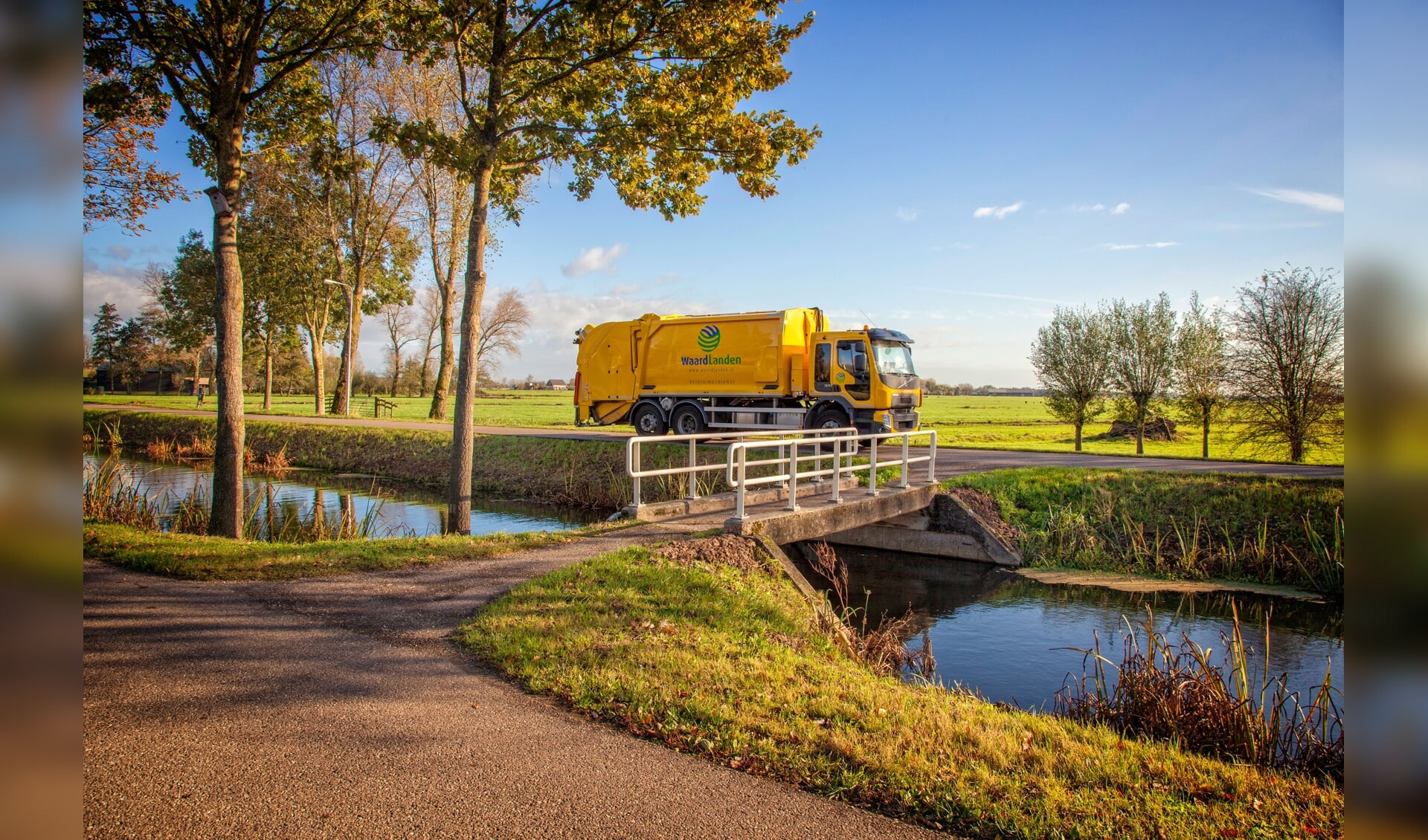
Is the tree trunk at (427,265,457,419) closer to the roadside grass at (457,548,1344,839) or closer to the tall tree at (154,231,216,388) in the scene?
the tall tree at (154,231,216,388)

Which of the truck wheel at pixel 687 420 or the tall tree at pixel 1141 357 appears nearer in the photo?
the truck wheel at pixel 687 420

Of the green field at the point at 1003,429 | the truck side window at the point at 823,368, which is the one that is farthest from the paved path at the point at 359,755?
the green field at the point at 1003,429

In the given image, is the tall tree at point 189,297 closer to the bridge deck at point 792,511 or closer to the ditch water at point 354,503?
the ditch water at point 354,503

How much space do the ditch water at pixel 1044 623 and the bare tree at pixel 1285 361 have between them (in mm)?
11601

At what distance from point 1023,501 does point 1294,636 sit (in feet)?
19.9

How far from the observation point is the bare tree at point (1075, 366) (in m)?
29.0

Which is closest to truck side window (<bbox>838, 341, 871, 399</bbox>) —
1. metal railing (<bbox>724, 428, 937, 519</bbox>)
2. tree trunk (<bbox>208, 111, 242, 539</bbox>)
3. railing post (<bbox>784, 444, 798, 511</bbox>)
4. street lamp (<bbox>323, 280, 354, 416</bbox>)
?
metal railing (<bbox>724, 428, 937, 519</bbox>)

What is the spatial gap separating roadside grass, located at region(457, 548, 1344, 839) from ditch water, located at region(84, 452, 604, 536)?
776 centimetres

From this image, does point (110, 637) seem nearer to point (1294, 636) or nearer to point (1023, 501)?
point (1294, 636)

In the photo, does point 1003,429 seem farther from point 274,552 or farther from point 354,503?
point 274,552

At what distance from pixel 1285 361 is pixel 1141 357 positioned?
664 cm

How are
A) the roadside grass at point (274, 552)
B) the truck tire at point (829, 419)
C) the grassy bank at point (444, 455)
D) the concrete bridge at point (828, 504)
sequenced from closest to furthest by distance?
1. the roadside grass at point (274, 552)
2. the concrete bridge at point (828, 504)
3. the truck tire at point (829, 419)
4. the grassy bank at point (444, 455)

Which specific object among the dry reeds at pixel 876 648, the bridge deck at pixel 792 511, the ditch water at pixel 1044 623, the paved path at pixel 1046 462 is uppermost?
the paved path at pixel 1046 462
